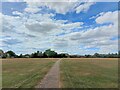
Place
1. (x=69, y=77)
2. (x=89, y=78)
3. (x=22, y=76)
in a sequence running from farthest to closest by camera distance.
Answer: (x=22, y=76)
(x=69, y=77)
(x=89, y=78)


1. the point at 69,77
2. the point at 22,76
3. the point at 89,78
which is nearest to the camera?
the point at 89,78

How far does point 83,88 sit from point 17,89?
12.9 feet

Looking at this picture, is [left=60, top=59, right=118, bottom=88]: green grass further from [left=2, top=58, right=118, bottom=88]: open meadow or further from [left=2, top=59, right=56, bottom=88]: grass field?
[left=2, top=59, right=56, bottom=88]: grass field

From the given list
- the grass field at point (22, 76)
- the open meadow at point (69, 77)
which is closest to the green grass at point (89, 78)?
the open meadow at point (69, 77)

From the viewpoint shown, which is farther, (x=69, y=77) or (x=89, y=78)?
(x=69, y=77)

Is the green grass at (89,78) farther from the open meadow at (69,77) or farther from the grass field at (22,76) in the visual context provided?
the grass field at (22,76)

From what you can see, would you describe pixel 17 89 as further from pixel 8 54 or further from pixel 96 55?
pixel 96 55

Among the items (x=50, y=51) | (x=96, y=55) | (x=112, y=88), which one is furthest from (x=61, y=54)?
(x=112, y=88)

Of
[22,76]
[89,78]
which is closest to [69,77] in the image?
[89,78]

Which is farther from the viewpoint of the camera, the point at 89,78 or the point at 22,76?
the point at 22,76

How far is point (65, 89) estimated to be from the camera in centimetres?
1107

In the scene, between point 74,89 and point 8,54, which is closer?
point 74,89

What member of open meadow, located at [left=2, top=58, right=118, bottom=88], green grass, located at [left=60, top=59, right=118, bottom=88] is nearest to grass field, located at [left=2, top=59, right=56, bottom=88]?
open meadow, located at [left=2, top=58, right=118, bottom=88]

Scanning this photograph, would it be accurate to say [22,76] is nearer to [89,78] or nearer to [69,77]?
[69,77]
